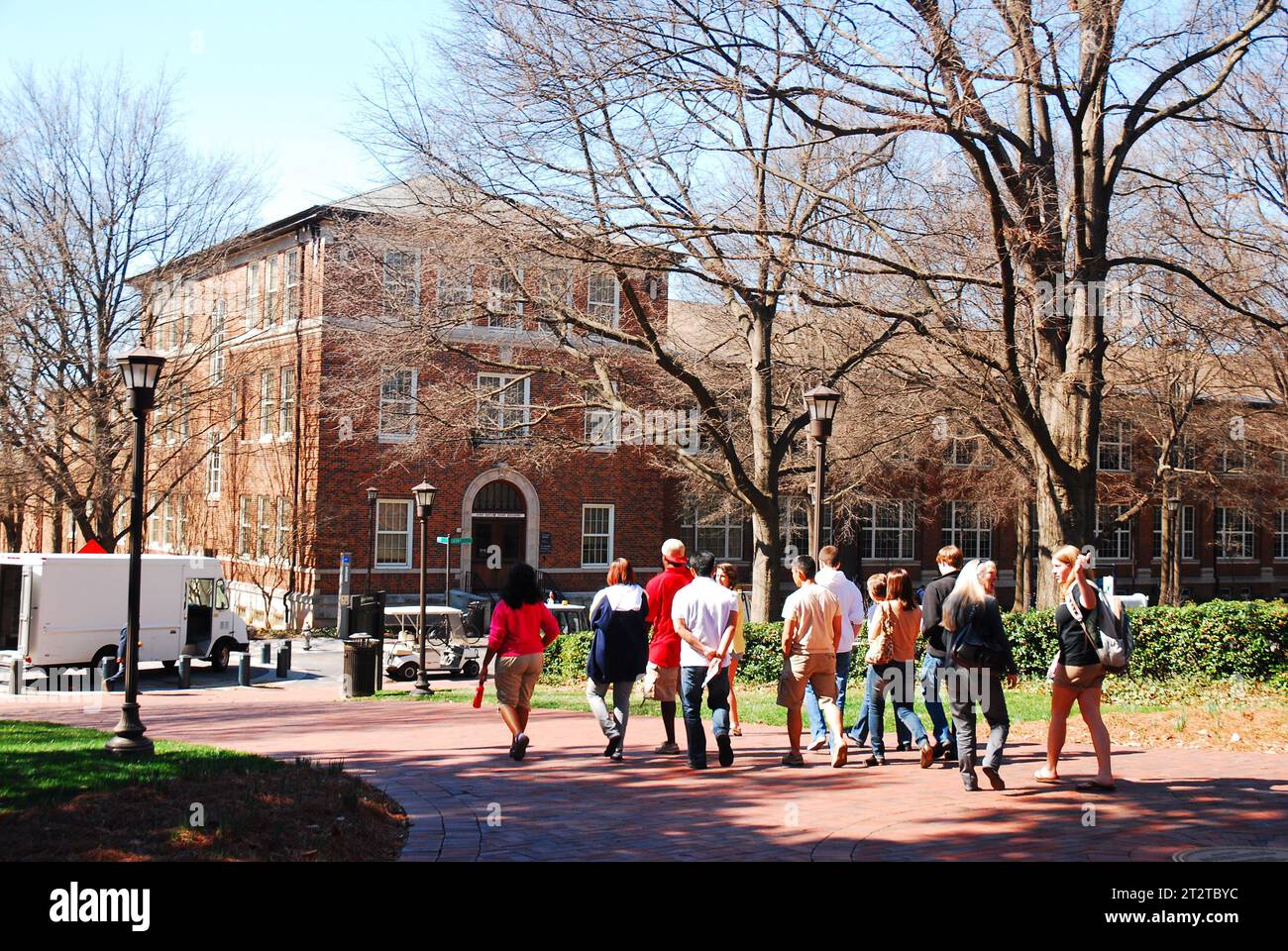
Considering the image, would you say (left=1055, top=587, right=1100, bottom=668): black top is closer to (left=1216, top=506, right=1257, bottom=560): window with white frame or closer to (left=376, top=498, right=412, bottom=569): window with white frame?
(left=376, top=498, right=412, bottom=569): window with white frame

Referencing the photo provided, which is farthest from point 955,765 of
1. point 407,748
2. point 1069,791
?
point 407,748

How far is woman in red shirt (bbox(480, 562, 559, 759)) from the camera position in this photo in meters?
9.67

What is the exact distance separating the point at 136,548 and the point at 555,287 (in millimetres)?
12206

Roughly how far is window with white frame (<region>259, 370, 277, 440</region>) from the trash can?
1813 centimetres

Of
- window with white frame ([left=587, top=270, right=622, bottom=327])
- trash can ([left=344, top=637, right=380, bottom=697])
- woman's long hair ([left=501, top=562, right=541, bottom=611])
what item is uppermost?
window with white frame ([left=587, top=270, right=622, bottom=327])

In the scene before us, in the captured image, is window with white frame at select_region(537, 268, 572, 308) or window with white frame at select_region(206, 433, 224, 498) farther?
window with white frame at select_region(206, 433, 224, 498)

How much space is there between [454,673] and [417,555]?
39.5 feet

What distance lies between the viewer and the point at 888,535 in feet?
146

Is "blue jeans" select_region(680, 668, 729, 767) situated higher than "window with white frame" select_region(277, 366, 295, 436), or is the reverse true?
"window with white frame" select_region(277, 366, 295, 436)

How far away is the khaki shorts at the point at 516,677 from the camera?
9.73m

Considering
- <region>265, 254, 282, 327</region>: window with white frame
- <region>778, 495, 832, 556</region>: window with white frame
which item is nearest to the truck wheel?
<region>265, 254, 282, 327</region>: window with white frame

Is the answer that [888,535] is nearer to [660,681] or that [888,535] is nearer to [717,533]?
[717,533]

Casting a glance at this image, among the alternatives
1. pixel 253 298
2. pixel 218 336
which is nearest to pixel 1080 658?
pixel 218 336

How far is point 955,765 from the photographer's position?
9523 mm
